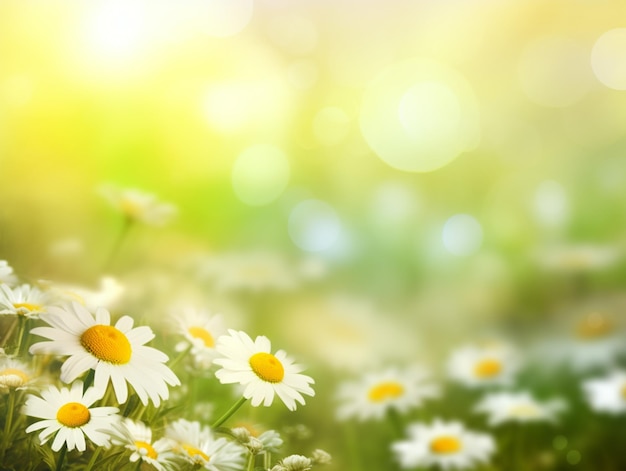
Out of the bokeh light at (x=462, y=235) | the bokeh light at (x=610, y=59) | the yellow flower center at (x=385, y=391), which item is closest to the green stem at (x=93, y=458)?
the yellow flower center at (x=385, y=391)

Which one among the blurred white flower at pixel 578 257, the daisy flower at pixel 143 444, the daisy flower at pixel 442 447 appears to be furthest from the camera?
the blurred white flower at pixel 578 257

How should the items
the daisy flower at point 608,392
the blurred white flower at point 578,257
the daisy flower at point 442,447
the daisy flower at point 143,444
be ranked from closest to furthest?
the daisy flower at point 143,444 < the daisy flower at point 442,447 < the daisy flower at point 608,392 < the blurred white flower at point 578,257

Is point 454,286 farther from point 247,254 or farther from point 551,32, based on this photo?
point 551,32

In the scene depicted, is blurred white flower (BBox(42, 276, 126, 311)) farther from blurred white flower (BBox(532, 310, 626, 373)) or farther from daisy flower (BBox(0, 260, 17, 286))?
blurred white flower (BBox(532, 310, 626, 373))

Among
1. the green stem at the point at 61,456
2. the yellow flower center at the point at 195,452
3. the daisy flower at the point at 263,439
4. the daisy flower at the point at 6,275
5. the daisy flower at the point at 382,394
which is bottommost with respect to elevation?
the green stem at the point at 61,456

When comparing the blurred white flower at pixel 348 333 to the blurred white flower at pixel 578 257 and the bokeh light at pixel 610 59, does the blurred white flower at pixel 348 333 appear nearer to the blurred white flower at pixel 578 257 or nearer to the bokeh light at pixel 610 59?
the blurred white flower at pixel 578 257

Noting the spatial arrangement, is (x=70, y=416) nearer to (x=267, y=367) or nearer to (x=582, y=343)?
(x=267, y=367)

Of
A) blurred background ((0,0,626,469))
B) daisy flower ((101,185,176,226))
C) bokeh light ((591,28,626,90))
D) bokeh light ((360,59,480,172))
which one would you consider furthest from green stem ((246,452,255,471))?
bokeh light ((591,28,626,90))

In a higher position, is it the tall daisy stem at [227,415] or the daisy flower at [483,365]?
the daisy flower at [483,365]
